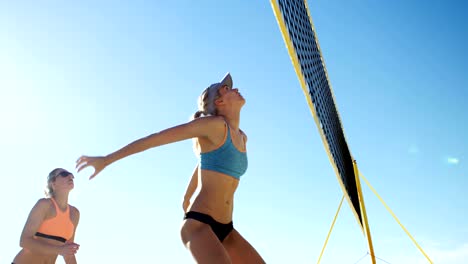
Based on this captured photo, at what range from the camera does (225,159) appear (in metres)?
3.02

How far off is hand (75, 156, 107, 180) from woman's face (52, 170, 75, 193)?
2.93 m

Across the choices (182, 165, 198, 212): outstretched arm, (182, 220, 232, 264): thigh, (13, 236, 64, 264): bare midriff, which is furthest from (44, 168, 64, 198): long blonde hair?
(182, 220, 232, 264): thigh

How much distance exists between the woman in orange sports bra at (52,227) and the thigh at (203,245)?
2.32 metres

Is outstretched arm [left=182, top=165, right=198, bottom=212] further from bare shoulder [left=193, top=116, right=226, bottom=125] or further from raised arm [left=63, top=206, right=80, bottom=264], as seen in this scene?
raised arm [left=63, top=206, right=80, bottom=264]

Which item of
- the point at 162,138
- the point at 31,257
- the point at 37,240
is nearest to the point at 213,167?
the point at 162,138

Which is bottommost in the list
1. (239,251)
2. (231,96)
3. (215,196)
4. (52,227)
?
(239,251)

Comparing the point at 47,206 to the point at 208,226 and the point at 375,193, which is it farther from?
the point at 375,193

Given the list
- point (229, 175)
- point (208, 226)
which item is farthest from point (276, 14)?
point (208, 226)

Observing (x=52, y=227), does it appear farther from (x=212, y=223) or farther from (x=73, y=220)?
(x=212, y=223)

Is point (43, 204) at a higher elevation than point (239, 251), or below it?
higher

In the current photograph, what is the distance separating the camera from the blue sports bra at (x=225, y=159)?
2.99 meters

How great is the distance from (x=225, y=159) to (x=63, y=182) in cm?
296

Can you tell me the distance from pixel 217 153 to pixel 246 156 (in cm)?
31

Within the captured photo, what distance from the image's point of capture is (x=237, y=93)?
3.35 m
